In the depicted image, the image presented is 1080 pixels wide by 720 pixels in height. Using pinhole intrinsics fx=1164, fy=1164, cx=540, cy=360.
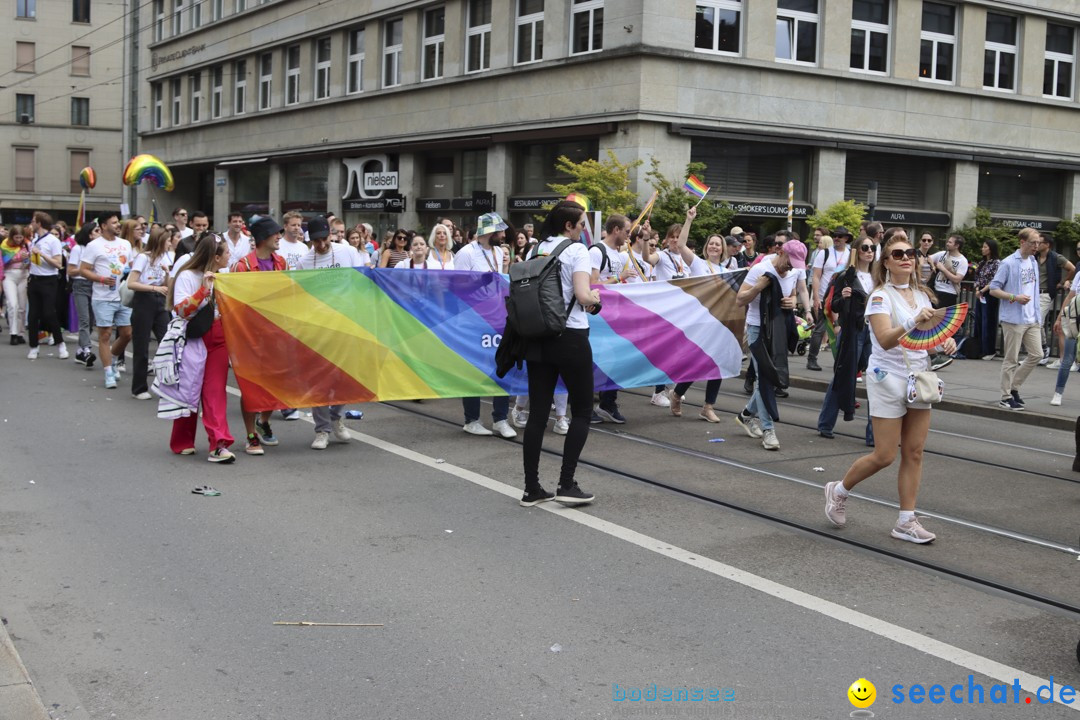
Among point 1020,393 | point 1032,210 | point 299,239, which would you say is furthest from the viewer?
point 1032,210

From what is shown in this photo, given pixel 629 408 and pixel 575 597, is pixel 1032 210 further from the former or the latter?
pixel 575 597

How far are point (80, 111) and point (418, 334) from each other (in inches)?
2597

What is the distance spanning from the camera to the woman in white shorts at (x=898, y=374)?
635cm

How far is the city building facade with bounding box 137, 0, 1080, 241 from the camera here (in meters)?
26.0

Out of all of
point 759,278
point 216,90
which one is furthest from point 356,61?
point 759,278

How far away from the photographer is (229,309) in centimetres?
889

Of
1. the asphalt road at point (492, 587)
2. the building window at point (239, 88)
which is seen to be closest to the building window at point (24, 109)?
the building window at point (239, 88)

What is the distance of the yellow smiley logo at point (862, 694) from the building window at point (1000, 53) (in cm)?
2896

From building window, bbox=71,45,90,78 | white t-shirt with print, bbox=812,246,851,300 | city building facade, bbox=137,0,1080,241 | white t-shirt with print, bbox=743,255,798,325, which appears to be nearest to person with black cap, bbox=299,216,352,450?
white t-shirt with print, bbox=743,255,798,325

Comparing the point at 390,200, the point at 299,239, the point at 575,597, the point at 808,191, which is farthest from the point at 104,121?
the point at 575,597

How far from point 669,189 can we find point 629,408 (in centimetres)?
1372

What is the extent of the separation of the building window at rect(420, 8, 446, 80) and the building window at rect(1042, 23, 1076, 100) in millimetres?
16187

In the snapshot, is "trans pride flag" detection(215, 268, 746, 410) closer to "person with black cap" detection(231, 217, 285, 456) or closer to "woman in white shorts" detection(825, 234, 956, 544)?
"person with black cap" detection(231, 217, 285, 456)

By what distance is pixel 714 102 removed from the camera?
85.7 ft
